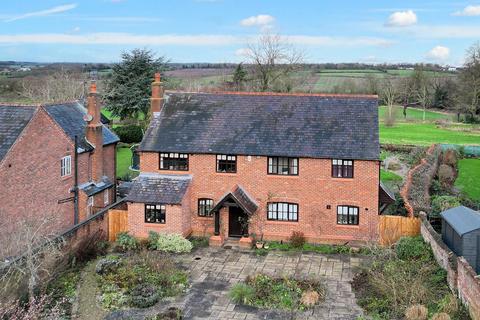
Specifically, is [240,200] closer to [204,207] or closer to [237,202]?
[237,202]

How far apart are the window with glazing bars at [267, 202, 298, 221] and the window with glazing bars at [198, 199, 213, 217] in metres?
3.25

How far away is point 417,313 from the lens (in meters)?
16.9

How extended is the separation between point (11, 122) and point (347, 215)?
57.0 ft

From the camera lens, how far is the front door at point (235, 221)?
27.6 metres

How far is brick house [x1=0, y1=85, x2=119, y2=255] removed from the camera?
944 inches

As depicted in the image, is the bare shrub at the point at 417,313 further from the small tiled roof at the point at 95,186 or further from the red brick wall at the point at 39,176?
the small tiled roof at the point at 95,186


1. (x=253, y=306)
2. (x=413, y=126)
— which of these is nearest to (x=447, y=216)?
(x=253, y=306)

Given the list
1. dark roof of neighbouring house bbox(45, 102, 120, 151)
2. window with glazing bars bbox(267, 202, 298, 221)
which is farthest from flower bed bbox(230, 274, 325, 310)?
dark roof of neighbouring house bbox(45, 102, 120, 151)

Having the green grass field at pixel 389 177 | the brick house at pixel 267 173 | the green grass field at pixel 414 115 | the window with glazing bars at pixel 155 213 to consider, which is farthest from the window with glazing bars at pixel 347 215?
the green grass field at pixel 414 115

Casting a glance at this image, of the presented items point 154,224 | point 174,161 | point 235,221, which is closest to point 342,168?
point 235,221

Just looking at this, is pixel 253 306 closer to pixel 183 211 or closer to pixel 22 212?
pixel 183 211

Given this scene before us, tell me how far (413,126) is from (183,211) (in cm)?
6562

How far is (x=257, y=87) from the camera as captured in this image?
69.6 meters

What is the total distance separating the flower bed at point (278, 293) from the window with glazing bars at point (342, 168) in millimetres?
7230
